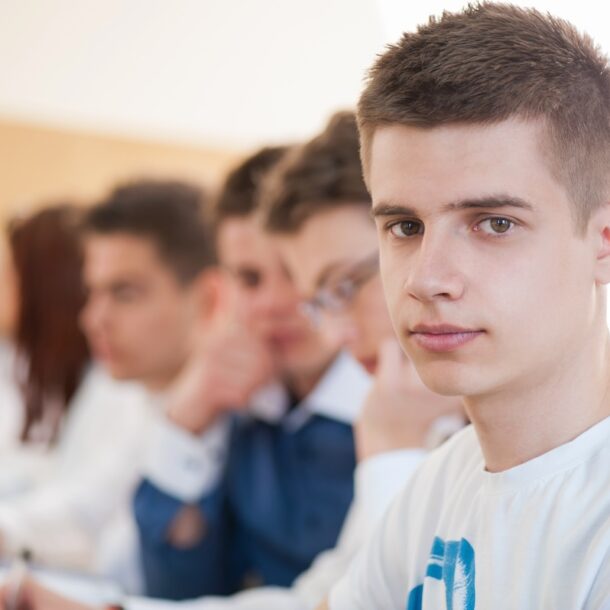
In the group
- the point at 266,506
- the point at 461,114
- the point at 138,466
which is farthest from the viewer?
the point at 138,466

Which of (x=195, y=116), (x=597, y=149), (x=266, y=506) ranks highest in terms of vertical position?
(x=195, y=116)

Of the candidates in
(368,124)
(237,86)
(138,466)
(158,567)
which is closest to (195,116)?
(237,86)

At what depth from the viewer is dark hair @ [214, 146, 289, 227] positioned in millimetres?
1574

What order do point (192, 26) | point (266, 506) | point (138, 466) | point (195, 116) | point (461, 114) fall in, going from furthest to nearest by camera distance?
1. point (195, 116)
2. point (192, 26)
3. point (138, 466)
4. point (266, 506)
5. point (461, 114)

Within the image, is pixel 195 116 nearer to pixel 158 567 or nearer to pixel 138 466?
pixel 138 466

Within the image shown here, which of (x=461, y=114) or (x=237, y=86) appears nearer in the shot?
(x=461, y=114)

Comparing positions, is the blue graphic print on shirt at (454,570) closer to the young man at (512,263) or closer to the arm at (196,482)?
the young man at (512,263)

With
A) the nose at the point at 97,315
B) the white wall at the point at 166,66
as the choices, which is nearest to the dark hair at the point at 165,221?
the nose at the point at 97,315

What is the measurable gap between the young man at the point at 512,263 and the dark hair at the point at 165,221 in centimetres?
132

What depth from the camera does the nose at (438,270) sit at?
60 cm

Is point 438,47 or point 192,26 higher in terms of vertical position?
point 192,26

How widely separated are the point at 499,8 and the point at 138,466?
53.7 inches

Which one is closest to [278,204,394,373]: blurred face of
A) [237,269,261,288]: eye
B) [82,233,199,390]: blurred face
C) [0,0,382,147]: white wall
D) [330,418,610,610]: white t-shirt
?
[237,269,261,288]: eye

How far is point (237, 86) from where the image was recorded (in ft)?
10.9
